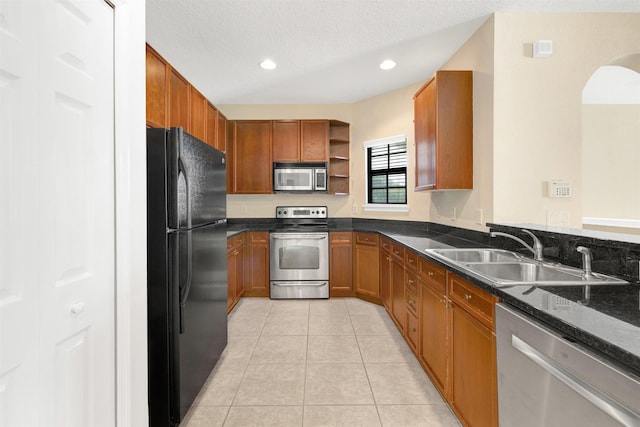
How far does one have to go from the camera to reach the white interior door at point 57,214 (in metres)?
0.79

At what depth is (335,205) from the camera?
4.42 metres

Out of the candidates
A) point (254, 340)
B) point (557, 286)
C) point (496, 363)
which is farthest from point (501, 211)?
point (254, 340)

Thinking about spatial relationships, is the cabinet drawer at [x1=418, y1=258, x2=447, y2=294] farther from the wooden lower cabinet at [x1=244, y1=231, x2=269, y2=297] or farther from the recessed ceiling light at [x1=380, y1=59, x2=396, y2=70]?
the wooden lower cabinet at [x1=244, y1=231, x2=269, y2=297]

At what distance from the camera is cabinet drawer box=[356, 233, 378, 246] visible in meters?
3.67

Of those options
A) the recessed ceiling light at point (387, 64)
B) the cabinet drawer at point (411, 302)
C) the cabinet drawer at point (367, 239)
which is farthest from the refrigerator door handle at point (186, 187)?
the cabinet drawer at point (367, 239)

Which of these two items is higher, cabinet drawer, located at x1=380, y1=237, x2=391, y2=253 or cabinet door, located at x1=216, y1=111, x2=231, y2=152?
cabinet door, located at x1=216, y1=111, x2=231, y2=152

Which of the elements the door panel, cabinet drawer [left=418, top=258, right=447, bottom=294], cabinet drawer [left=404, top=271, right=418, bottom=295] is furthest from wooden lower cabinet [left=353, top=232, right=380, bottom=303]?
the door panel

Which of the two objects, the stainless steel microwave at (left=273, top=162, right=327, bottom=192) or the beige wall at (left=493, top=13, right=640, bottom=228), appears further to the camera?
the stainless steel microwave at (left=273, top=162, right=327, bottom=192)

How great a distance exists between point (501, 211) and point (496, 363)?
1.32 meters

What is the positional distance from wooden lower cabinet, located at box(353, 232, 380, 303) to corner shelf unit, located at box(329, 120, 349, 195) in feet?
2.73

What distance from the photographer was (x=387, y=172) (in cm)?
401

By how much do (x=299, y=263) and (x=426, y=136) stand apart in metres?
2.22

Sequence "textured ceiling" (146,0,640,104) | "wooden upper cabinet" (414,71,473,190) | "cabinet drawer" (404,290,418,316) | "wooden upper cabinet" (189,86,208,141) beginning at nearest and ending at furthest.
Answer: "textured ceiling" (146,0,640,104) < "cabinet drawer" (404,290,418,316) < "wooden upper cabinet" (414,71,473,190) < "wooden upper cabinet" (189,86,208,141)

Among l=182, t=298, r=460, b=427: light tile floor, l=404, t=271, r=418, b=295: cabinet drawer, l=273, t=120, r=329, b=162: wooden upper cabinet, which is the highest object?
l=273, t=120, r=329, b=162: wooden upper cabinet
